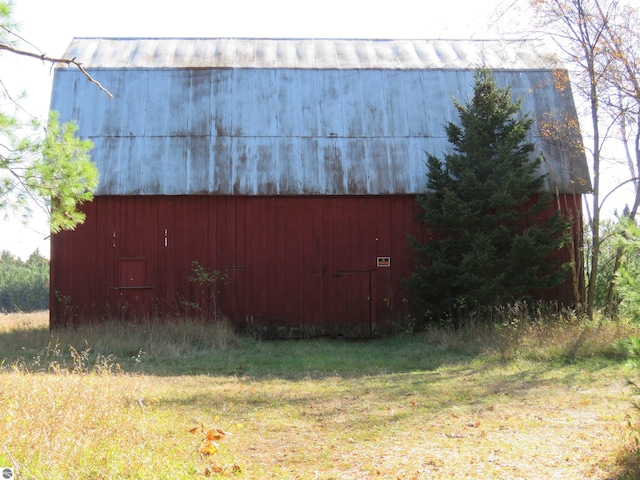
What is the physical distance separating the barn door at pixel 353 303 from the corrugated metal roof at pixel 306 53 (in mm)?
5674

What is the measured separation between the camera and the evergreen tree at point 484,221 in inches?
492

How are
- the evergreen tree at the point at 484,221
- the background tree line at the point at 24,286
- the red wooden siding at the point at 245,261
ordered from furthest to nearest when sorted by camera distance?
the background tree line at the point at 24,286 → the red wooden siding at the point at 245,261 → the evergreen tree at the point at 484,221

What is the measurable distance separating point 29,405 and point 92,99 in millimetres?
11628

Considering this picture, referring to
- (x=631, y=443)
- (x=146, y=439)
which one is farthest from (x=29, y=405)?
(x=631, y=443)

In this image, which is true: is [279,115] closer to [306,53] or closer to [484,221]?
[306,53]

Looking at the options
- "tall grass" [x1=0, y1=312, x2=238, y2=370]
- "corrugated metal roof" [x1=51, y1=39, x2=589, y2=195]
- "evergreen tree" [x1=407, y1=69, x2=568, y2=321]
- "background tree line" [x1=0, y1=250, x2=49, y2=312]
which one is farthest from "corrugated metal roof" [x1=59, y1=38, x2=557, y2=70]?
"background tree line" [x1=0, y1=250, x2=49, y2=312]

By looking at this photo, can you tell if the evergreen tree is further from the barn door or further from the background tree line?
the background tree line

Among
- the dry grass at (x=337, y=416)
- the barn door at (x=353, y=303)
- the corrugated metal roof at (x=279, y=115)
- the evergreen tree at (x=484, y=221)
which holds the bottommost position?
the dry grass at (x=337, y=416)

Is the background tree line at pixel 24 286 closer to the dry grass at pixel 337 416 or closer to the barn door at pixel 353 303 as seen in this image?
the barn door at pixel 353 303

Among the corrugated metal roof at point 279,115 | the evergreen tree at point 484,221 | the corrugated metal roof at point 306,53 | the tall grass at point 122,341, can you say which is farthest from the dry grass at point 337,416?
the corrugated metal roof at point 306,53

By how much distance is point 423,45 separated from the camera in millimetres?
18047

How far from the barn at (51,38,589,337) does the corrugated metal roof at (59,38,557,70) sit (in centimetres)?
154

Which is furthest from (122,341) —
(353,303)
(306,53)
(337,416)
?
(306,53)

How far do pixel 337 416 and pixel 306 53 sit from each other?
1282cm
